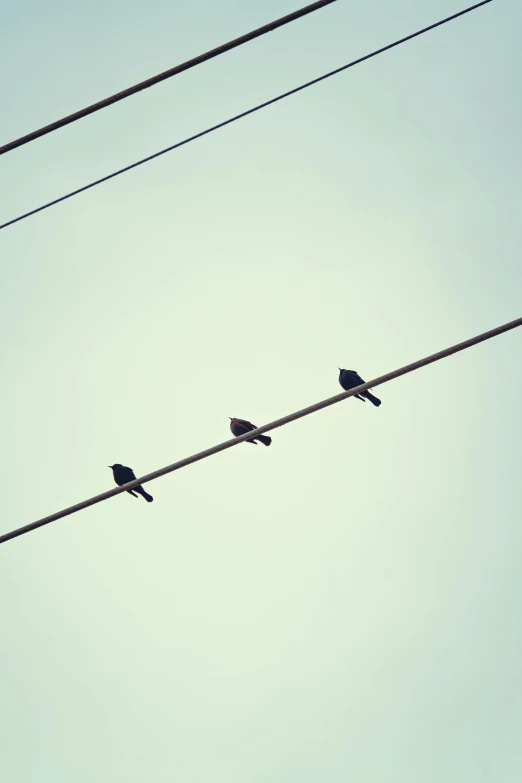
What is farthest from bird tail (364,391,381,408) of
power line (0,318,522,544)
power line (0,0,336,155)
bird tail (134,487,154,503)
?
power line (0,0,336,155)

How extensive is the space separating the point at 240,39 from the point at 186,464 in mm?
2698

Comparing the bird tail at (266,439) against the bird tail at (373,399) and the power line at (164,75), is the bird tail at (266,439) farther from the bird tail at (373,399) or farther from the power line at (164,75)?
the power line at (164,75)

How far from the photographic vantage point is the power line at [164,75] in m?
5.01

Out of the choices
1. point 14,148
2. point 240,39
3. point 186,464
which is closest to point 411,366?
point 186,464

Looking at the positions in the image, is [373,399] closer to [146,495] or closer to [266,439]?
[266,439]

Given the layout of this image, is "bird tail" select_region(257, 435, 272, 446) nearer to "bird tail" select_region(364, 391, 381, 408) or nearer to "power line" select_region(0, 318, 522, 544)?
"bird tail" select_region(364, 391, 381, 408)

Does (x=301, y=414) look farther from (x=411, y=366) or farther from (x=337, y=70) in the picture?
(x=337, y=70)

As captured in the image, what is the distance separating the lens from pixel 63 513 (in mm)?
5785

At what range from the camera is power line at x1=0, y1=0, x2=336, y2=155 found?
5008 millimetres

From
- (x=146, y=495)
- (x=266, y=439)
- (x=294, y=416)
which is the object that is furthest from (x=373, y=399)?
(x=294, y=416)

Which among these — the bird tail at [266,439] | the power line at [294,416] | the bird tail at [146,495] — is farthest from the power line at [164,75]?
the bird tail at [146,495]

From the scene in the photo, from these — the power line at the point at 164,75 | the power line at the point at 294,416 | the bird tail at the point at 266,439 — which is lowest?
the power line at the point at 294,416

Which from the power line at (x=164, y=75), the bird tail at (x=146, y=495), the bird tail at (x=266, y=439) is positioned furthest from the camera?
the bird tail at (x=146, y=495)

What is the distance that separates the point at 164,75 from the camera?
16.6ft
